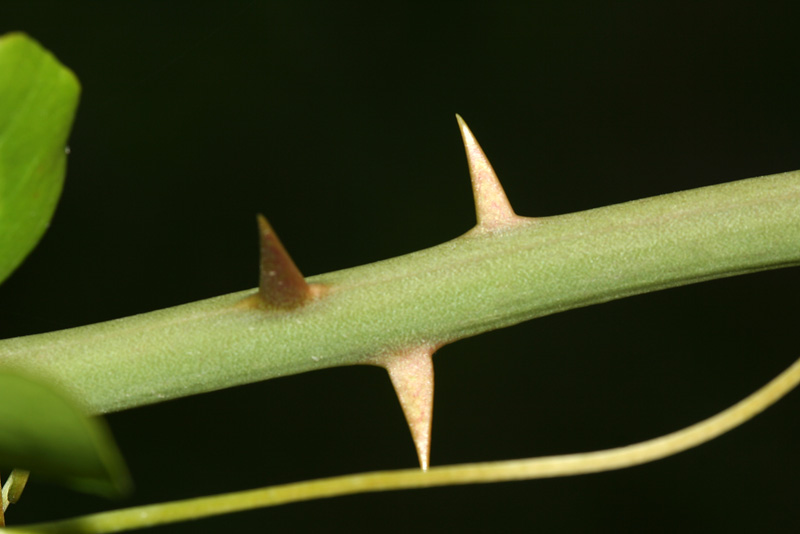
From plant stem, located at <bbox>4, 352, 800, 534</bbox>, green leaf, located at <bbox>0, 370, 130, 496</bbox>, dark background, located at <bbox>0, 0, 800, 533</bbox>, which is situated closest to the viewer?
green leaf, located at <bbox>0, 370, 130, 496</bbox>

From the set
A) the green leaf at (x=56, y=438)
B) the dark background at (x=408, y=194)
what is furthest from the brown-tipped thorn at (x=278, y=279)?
the dark background at (x=408, y=194)

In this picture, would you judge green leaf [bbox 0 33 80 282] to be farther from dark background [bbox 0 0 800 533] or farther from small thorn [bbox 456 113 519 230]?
dark background [bbox 0 0 800 533]

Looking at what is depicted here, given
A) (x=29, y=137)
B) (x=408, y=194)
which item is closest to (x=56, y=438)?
(x=29, y=137)

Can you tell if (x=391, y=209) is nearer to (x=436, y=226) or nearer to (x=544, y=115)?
(x=436, y=226)

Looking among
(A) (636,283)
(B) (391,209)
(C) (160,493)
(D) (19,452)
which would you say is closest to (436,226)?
(B) (391,209)

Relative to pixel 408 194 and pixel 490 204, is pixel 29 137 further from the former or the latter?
pixel 408 194

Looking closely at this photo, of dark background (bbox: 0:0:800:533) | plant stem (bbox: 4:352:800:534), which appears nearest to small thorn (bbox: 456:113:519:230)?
plant stem (bbox: 4:352:800:534)
